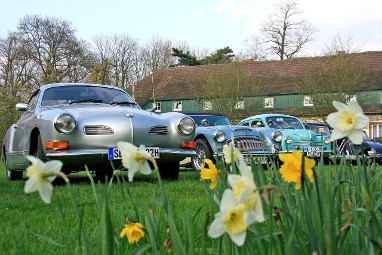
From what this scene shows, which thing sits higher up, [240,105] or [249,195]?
[240,105]

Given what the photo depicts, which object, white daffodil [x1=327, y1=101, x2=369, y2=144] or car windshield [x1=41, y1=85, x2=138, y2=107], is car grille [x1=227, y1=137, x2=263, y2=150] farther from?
white daffodil [x1=327, y1=101, x2=369, y2=144]

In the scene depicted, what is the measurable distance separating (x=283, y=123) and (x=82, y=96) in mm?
7875

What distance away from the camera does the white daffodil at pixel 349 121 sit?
0.84 m

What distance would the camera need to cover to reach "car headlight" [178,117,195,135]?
23.1ft

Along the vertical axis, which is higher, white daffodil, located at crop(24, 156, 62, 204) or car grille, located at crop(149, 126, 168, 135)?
car grille, located at crop(149, 126, 168, 135)

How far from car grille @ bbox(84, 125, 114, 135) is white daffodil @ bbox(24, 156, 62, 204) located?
5673mm

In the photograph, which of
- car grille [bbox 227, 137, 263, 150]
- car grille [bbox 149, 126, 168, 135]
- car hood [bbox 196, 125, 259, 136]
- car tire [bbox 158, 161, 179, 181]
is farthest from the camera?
car grille [bbox 227, 137, 263, 150]

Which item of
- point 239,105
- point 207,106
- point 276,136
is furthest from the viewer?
point 207,106

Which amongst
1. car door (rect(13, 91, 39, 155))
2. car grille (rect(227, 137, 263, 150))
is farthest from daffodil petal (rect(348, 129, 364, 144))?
car grille (rect(227, 137, 263, 150))

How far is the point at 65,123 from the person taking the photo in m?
6.22

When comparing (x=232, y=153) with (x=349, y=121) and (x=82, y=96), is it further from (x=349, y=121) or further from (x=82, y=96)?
(x=82, y=96)

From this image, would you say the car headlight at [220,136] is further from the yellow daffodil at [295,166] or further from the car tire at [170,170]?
the yellow daffodil at [295,166]

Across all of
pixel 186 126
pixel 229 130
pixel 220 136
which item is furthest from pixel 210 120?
pixel 186 126

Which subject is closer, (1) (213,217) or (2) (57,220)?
(1) (213,217)
